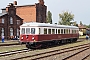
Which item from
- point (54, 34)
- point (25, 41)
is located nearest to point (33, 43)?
point (25, 41)

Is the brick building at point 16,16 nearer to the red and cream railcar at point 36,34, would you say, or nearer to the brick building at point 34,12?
the brick building at point 34,12

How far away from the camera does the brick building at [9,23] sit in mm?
50391

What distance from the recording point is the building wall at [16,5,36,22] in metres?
67.5

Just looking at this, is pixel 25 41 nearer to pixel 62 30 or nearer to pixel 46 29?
pixel 46 29

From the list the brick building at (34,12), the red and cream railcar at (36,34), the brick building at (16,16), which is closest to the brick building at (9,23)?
the brick building at (16,16)

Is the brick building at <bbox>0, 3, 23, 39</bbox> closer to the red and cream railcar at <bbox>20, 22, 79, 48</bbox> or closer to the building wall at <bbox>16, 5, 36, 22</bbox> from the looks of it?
the building wall at <bbox>16, 5, 36, 22</bbox>

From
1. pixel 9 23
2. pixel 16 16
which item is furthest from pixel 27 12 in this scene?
pixel 9 23

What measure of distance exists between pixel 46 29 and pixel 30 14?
142 feet

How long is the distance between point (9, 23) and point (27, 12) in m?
17.5

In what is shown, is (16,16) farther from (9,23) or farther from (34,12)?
(34,12)

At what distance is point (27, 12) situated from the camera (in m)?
69.5

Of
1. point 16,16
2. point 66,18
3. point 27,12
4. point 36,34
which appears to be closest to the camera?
point 36,34

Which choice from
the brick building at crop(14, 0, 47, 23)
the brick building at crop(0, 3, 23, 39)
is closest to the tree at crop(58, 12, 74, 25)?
the brick building at crop(14, 0, 47, 23)

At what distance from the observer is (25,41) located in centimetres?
2439
